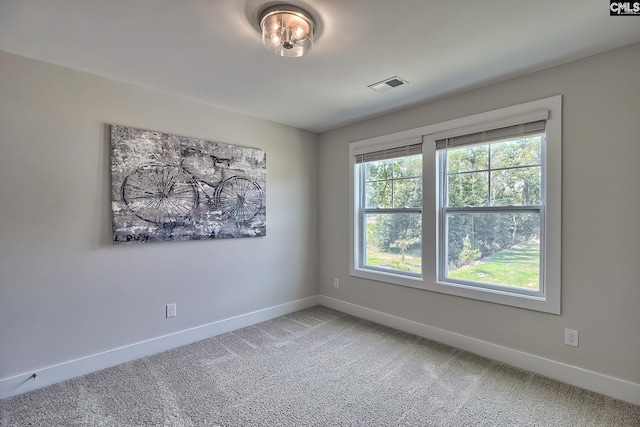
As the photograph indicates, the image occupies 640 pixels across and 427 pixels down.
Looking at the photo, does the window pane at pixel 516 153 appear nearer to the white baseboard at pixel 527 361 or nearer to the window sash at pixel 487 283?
the window sash at pixel 487 283

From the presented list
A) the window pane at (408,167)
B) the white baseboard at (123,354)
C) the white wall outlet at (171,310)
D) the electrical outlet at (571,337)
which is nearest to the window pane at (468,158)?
the window pane at (408,167)

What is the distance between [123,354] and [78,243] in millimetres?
1007

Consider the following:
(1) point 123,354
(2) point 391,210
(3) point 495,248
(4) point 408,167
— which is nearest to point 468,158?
(4) point 408,167

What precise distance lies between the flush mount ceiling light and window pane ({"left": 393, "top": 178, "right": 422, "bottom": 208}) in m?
1.90

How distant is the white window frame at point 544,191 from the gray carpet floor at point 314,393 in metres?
0.57

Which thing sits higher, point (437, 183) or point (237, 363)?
point (437, 183)

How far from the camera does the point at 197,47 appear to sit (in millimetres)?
2057

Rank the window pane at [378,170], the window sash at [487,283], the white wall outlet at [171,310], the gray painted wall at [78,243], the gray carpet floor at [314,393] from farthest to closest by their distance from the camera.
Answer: the window pane at [378,170] < the white wall outlet at [171,310] < the window sash at [487,283] < the gray painted wall at [78,243] < the gray carpet floor at [314,393]

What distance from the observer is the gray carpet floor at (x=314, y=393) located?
6.17 feet

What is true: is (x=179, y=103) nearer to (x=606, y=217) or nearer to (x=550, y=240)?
(x=550, y=240)

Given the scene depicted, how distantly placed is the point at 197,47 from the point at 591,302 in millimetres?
3280

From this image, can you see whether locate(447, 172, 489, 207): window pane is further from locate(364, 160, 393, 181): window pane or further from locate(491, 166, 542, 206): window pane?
locate(364, 160, 393, 181): window pane

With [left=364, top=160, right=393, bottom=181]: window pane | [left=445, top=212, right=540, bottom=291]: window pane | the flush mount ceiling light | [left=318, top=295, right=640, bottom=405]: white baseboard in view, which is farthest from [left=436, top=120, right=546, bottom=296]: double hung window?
the flush mount ceiling light

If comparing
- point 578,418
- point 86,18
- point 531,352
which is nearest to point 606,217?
point 531,352
